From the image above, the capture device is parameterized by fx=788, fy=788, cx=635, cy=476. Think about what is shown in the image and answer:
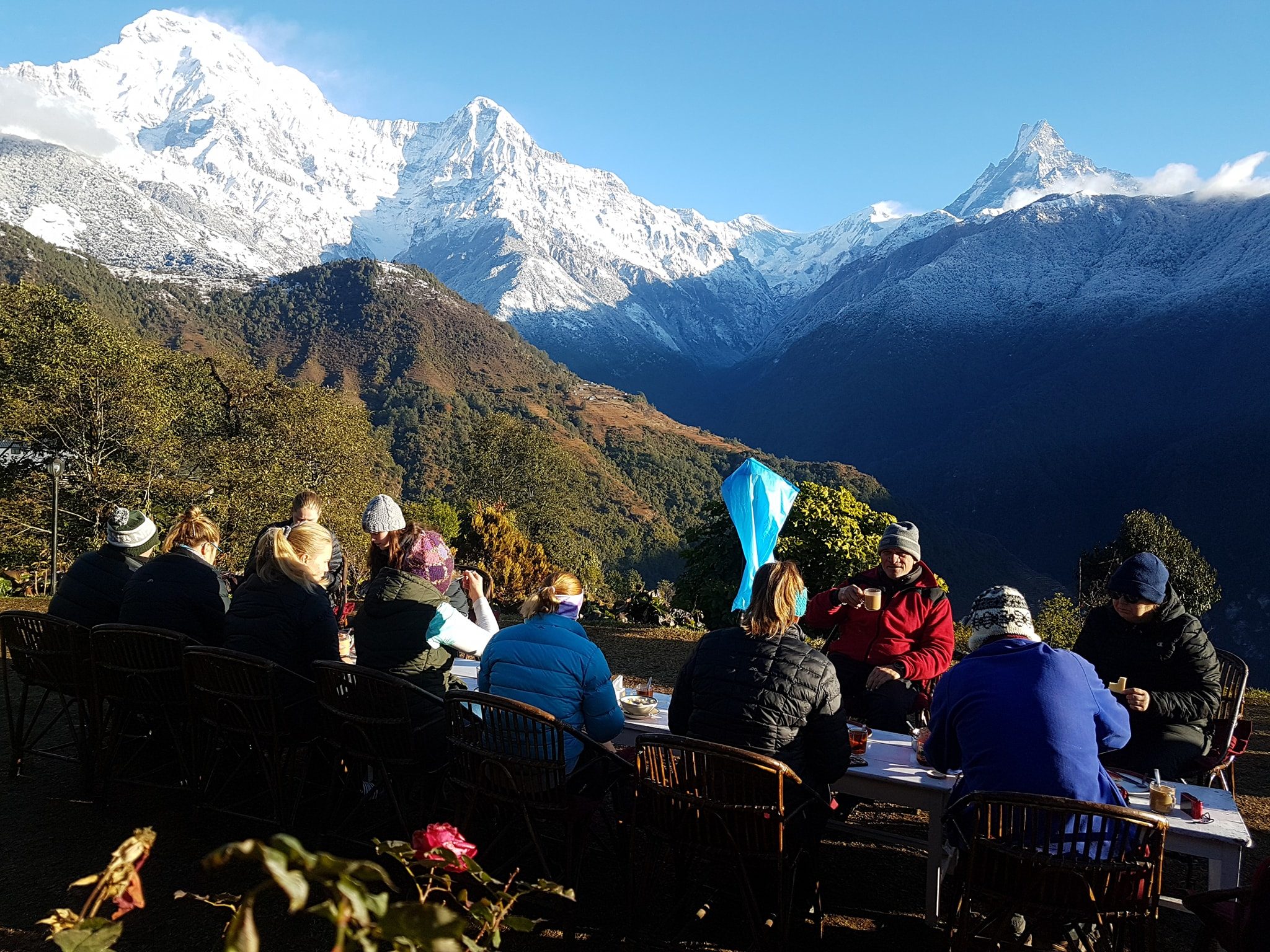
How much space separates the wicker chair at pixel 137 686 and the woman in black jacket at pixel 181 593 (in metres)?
0.19

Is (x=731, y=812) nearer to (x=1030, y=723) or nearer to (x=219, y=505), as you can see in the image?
(x=1030, y=723)

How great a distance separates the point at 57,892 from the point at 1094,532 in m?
114

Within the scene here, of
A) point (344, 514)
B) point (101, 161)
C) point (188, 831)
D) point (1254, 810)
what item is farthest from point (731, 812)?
point (101, 161)

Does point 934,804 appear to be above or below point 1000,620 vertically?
below

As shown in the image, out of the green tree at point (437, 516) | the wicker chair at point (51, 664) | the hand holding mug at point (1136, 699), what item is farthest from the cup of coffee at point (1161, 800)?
the green tree at point (437, 516)

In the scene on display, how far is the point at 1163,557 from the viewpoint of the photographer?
3950cm

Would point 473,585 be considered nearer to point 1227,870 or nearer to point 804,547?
point 1227,870

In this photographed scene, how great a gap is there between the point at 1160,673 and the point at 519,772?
3175 millimetres

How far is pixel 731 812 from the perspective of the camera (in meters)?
2.64

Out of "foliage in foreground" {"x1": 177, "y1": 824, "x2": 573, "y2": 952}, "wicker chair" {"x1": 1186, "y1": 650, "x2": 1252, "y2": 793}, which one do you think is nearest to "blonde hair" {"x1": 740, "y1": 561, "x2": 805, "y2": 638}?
"foliage in foreground" {"x1": 177, "y1": 824, "x2": 573, "y2": 952}

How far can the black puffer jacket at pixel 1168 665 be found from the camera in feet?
12.3

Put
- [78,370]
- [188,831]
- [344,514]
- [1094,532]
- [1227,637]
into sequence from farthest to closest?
[1094,532]
[1227,637]
[344,514]
[78,370]
[188,831]

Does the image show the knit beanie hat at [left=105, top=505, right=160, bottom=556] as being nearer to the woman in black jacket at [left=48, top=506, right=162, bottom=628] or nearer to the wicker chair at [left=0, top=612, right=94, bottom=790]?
the woman in black jacket at [left=48, top=506, right=162, bottom=628]

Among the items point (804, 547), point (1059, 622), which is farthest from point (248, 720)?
point (1059, 622)
